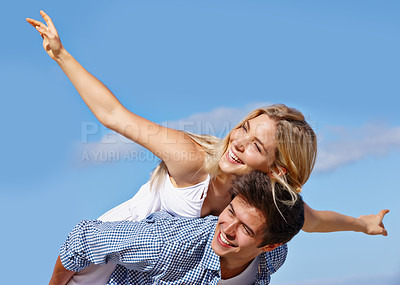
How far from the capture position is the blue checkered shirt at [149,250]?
9.82ft

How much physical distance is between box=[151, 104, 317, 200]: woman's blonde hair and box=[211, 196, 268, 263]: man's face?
1.28ft

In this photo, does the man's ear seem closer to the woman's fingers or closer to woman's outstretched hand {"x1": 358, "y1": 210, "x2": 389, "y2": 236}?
woman's outstretched hand {"x1": 358, "y1": 210, "x2": 389, "y2": 236}

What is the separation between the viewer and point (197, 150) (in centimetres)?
367

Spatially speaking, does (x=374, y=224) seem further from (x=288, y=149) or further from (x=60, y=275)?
(x=60, y=275)

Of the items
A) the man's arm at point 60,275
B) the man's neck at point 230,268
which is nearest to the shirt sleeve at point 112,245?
the man's arm at point 60,275

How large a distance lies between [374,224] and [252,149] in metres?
1.89

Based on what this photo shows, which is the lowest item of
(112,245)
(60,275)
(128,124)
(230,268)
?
(60,275)

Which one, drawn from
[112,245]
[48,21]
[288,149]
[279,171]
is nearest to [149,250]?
[112,245]

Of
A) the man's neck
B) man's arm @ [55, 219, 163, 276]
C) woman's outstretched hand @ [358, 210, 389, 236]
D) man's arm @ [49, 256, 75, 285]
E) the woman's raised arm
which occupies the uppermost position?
woman's outstretched hand @ [358, 210, 389, 236]

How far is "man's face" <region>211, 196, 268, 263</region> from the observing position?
304 centimetres

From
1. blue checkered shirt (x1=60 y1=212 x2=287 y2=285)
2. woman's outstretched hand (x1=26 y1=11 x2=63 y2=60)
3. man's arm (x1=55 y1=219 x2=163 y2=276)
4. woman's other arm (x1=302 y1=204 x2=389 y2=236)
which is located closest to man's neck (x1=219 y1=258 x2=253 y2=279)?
blue checkered shirt (x1=60 y1=212 x2=287 y2=285)

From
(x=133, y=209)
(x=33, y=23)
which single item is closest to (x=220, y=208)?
(x=133, y=209)

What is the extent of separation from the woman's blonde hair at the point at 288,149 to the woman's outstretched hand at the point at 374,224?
1371 millimetres

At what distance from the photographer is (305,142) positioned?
11.6 ft
